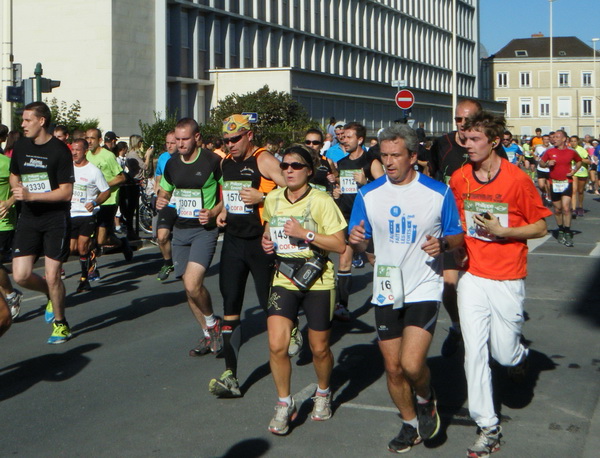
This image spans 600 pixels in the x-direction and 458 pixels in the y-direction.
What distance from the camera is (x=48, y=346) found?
343 inches

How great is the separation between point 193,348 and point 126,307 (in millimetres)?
2511

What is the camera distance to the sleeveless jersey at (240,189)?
745 cm

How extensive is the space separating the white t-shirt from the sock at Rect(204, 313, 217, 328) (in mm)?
4150

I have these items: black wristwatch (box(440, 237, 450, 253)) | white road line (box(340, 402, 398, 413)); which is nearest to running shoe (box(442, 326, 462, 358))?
white road line (box(340, 402, 398, 413))

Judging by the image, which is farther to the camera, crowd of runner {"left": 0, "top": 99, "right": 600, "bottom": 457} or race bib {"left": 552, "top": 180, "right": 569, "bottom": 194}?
race bib {"left": 552, "top": 180, "right": 569, "bottom": 194}

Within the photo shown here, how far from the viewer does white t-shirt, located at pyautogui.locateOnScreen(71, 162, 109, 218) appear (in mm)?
11922

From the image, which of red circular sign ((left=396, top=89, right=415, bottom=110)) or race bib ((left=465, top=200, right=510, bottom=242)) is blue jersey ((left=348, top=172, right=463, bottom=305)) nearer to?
race bib ((left=465, top=200, right=510, bottom=242))

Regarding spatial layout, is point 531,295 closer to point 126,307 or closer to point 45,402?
point 126,307

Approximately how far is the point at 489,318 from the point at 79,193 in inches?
289

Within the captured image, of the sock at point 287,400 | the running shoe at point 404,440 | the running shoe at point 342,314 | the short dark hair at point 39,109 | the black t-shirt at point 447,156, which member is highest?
the short dark hair at point 39,109

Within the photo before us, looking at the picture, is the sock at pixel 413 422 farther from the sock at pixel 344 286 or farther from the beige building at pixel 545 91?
the beige building at pixel 545 91

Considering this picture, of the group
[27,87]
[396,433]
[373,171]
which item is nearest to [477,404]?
[396,433]

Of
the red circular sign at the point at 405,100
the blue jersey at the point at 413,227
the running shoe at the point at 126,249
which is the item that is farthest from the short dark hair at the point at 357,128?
the red circular sign at the point at 405,100

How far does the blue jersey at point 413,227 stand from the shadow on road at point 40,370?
3081 mm
